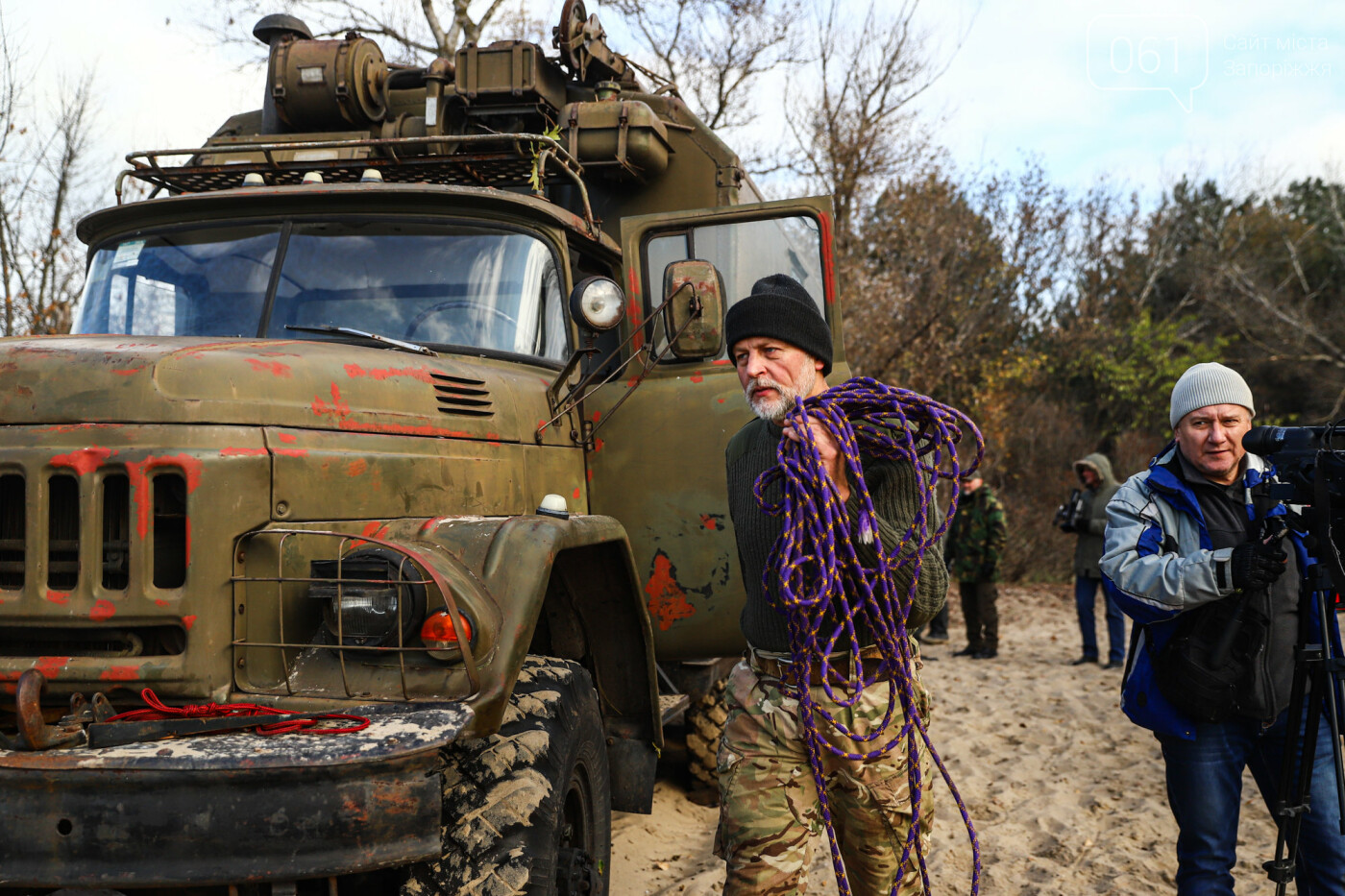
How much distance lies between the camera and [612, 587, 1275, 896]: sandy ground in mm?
4613

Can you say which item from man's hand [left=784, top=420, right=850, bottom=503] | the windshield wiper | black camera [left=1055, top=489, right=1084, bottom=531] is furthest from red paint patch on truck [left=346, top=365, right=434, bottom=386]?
black camera [left=1055, top=489, right=1084, bottom=531]

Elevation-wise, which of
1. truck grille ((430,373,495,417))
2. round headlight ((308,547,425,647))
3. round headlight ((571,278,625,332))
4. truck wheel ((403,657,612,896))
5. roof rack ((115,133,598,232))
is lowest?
truck wheel ((403,657,612,896))

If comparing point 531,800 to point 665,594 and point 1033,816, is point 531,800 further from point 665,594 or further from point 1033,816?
point 1033,816

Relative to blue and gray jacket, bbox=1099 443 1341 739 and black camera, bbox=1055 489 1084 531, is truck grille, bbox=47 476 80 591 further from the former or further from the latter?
black camera, bbox=1055 489 1084 531

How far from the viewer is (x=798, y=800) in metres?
2.76

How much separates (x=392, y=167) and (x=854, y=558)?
328 centimetres

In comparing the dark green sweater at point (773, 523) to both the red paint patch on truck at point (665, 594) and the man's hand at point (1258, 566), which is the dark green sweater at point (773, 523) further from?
the red paint patch on truck at point (665, 594)

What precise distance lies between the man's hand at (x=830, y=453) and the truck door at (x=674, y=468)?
2051 millimetres

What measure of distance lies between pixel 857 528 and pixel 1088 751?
5.13 meters

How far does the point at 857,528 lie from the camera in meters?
2.63

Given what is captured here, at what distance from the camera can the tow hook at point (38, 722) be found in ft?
7.70

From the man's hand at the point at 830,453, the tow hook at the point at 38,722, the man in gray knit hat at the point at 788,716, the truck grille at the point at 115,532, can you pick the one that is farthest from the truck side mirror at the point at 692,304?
the tow hook at the point at 38,722

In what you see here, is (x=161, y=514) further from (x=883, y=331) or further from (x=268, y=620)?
(x=883, y=331)

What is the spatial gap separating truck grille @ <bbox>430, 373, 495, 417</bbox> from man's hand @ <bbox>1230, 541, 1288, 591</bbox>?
2355mm
